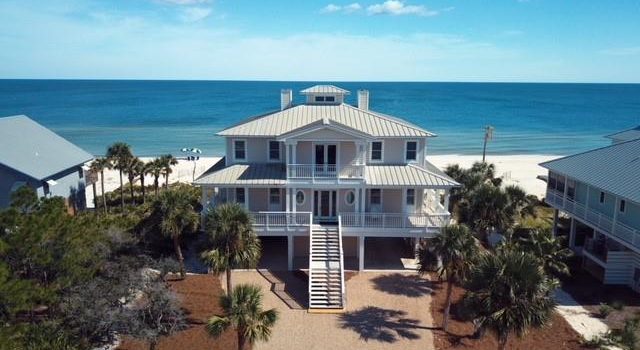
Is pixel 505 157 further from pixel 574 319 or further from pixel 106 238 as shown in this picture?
pixel 106 238

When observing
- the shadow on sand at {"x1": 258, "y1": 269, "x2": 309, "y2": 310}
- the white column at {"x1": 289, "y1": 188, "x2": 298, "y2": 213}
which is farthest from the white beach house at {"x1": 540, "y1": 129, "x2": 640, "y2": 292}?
the white column at {"x1": 289, "y1": 188, "x2": 298, "y2": 213}

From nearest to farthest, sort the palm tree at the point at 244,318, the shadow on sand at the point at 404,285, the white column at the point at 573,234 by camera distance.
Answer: the palm tree at the point at 244,318, the shadow on sand at the point at 404,285, the white column at the point at 573,234

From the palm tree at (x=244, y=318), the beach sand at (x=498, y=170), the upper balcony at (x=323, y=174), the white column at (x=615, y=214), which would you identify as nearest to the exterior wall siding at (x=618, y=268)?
the white column at (x=615, y=214)

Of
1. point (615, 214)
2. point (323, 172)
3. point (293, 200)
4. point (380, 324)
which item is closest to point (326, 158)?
point (323, 172)

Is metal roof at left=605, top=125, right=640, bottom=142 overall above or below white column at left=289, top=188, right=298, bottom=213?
above

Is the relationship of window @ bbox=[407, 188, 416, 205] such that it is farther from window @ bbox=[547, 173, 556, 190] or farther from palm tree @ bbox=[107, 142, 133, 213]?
palm tree @ bbox=[107, 142, 133, 213]

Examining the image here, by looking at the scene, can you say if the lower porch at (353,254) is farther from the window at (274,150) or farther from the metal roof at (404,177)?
the window at (274,150)
